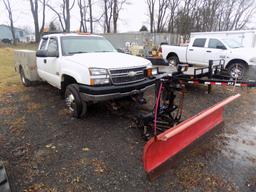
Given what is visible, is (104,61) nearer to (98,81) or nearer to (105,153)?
(98,81)

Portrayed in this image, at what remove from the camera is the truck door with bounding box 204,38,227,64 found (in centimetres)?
948

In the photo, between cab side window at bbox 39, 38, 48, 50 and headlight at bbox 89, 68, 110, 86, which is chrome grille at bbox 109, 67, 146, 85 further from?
cab side window at bbox 39, 38, 48, 50

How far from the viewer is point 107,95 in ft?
13.9

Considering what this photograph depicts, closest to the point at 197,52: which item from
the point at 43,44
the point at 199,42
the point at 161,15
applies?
the point at 199,42

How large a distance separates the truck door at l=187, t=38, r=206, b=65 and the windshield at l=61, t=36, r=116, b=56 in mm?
6022

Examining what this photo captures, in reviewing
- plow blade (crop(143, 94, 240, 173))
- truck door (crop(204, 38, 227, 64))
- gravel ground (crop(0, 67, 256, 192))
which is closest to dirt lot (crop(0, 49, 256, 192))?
gravel ground (crop(0, 67, 256, 192))

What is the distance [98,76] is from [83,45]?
1.73 metres

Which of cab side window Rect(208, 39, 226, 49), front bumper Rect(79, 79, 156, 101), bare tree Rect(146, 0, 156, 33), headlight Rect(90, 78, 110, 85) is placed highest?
bare tree Rect(146, 0, 156, 33)

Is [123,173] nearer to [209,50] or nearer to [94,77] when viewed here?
[94,77]

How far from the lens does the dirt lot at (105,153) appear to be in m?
2.86

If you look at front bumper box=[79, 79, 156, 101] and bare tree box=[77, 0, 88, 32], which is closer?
front bumper box=[79, 79, 156, 101]

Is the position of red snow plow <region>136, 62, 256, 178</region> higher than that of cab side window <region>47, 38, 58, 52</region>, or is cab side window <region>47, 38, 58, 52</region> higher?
cab side window <region>47, 38, 58, 52</region>

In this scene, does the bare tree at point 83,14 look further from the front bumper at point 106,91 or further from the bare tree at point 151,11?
the front bumper at point 106,91

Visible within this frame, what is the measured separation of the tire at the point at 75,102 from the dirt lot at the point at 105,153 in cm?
20
